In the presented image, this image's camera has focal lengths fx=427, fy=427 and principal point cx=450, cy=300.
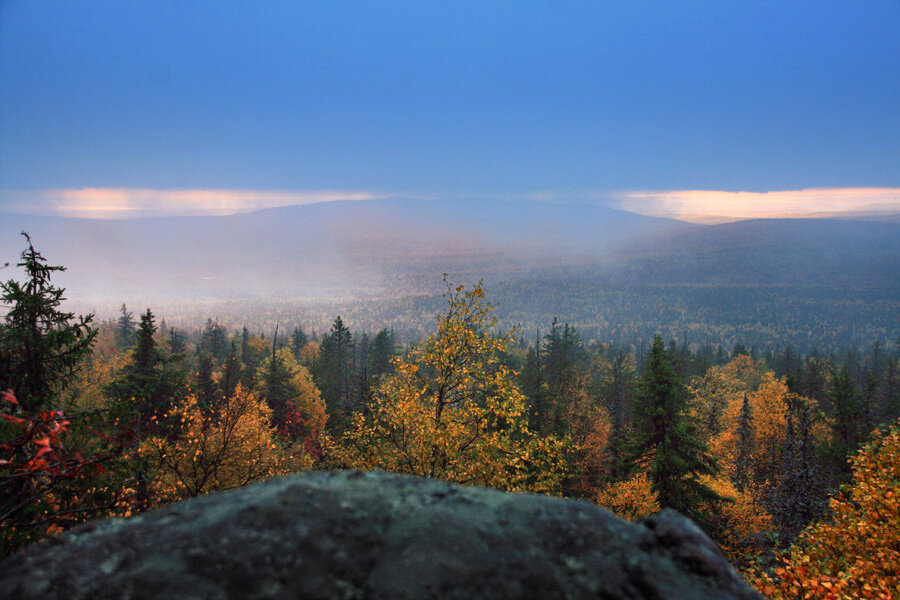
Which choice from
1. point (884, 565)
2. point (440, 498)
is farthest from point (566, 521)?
point (884, 565)

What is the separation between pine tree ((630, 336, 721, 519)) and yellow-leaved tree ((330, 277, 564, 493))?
1706 cm

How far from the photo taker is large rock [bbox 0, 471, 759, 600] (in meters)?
2.22

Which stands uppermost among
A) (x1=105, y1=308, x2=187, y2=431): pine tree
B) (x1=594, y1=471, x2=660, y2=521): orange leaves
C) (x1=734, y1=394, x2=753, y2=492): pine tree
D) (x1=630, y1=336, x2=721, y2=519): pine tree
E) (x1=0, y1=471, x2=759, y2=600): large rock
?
(x1=0, y1=471, x2=759, y2=600): large rock

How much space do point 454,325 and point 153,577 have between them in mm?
10752

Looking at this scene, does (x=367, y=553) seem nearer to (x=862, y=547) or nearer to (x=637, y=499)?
(x=862, y=547)

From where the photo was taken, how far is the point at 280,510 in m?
2.59

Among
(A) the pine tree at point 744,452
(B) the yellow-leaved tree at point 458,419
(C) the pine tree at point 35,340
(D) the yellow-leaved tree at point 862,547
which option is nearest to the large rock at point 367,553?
(B) the yellow-leaved tree at point 458,419

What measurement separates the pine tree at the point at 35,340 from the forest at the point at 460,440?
0.05m

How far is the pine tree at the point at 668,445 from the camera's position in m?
25.6

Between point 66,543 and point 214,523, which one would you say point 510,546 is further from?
point 66,543

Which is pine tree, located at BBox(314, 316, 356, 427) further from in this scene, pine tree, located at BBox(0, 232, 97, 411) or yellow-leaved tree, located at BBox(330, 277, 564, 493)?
yellow-leaved tree, located at BBox(330, 277, 564, 493)

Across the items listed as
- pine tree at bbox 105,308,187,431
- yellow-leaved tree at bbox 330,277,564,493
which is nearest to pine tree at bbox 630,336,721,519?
yellow-leaved tree at bbox 330,277,564,493

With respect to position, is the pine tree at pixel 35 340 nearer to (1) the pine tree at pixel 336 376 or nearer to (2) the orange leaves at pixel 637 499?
(2) the orange leaves at pixel 637 499

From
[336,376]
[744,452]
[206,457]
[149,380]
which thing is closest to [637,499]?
[206,457]
